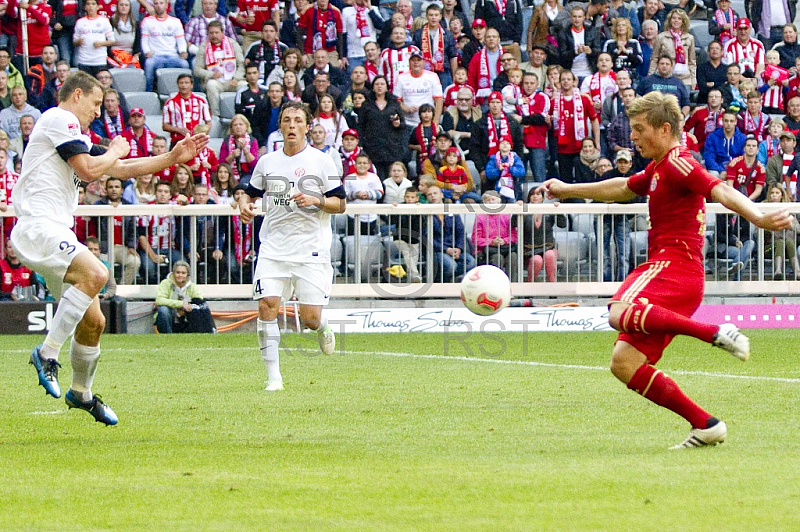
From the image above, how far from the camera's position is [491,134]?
20.1 meters

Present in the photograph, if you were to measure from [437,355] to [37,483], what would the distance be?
805 centimetres

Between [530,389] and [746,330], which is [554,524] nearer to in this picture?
[530,389]

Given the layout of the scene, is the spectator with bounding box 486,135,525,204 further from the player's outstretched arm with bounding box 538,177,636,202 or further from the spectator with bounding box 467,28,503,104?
the player's outstretched arm with bounding box 538,177,636,202

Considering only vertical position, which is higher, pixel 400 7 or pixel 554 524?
pixel 400 7

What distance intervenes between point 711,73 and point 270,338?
14.0 meters

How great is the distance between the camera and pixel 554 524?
4906 millimetres

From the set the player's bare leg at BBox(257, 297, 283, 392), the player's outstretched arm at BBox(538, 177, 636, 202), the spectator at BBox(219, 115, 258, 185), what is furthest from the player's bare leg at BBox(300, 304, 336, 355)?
the spectator at BBox(219, 115, 258, 185)

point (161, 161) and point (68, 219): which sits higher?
point (161, 161)

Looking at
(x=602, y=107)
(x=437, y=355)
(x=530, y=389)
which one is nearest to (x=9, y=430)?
(x=530, y=389)

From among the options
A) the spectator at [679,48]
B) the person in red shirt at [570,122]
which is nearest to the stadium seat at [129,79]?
the person in red shirt at [570,122]

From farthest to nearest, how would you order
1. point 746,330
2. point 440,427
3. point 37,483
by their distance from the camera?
point 746,330
point 440,427
point 37,483

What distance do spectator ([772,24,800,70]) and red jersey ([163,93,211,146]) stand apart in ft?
35.7

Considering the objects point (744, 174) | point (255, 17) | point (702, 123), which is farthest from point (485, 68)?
point (744, 174)

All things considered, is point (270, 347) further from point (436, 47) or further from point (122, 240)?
point (436, 47)
